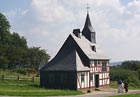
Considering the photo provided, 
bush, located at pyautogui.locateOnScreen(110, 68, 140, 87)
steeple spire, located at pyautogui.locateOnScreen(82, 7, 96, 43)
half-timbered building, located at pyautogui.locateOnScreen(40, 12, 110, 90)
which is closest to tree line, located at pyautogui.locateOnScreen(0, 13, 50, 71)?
bush, located at pyautogui.locateOnScreen(110, 68, 140, 87)

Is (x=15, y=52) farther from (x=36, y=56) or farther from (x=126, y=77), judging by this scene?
(x=126, y=77)

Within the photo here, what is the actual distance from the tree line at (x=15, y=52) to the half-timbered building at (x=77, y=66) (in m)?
29.8

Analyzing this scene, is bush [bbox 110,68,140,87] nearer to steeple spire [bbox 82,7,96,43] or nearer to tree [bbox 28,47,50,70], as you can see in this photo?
steeple spire [bbox 82,7,96,43]

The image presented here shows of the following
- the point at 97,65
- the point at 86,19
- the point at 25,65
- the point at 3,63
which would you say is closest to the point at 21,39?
the point at 25,65

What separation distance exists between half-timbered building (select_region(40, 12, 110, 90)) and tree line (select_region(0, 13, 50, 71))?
29.8 metres

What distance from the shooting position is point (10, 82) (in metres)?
51.1

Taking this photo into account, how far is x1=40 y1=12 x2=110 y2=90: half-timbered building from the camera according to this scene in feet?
169

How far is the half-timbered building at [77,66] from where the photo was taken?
2031 inches

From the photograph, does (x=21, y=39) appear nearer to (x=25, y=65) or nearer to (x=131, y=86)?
(x=25, y=65)

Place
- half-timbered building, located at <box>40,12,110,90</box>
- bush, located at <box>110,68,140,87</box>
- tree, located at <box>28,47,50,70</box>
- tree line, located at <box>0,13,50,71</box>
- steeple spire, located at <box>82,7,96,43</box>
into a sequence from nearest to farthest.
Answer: half-timbered building, located at <box>40,12,110,90</box> → steeple spire, located at <box>82,7,96,43</box> → bush, located at <box>110,68,140,87</box> → tree line, located at <box>0,13,50,71</box> → tree, located at <box>28,47,50,70</box>

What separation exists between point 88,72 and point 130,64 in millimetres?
38026

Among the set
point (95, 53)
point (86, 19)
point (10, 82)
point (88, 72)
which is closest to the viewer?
point (10, 82)

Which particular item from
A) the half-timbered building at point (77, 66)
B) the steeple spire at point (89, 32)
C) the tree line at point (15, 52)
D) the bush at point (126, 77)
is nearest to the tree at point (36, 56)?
the tree line at point (15, 52)

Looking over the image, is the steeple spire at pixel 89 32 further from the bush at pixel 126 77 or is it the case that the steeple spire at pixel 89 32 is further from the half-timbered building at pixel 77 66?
the bush at pixel 126 77
